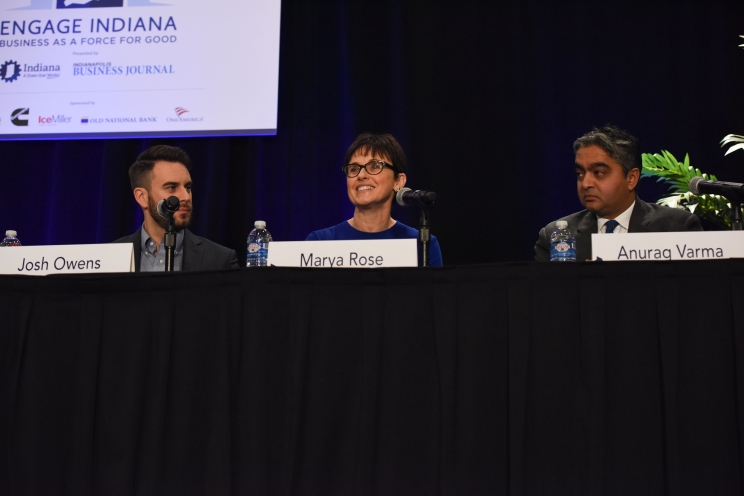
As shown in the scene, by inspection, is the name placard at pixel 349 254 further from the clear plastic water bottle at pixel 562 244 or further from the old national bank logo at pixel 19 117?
the old national bank logo at pixel 19 117

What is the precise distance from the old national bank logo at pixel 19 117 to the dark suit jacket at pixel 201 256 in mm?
1540

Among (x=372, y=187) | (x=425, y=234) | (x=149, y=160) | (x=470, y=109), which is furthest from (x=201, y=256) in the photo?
(x=470, y=109)

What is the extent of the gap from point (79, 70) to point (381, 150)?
2.06 meters

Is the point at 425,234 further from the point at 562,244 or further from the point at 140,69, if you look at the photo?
the point at 140,69

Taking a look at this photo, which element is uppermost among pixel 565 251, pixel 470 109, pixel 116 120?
pixel 470 109

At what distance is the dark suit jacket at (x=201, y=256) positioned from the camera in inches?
107

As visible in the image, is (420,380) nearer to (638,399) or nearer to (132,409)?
(638,399)

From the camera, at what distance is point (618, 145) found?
106 inches

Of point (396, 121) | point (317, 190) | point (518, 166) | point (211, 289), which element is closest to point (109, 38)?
point (317, 190)

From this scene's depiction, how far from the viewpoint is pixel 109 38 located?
12.6 ft

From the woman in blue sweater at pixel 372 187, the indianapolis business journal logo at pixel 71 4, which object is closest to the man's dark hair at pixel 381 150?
the woman in blue sweater at pixel 372 187

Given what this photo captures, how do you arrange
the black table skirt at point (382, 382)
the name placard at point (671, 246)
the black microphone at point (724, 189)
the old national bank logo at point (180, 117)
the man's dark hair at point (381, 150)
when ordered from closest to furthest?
the black table skirt at point (382, 382) → the name placard at point (671, 246) → the black microphone at point (724, 189) → the man's dark hair at point (381, 150) → the old national bank logo at point (180, 117)

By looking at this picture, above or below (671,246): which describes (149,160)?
above

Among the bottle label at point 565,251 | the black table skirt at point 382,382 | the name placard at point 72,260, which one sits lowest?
the black table skirt at point 382,382
